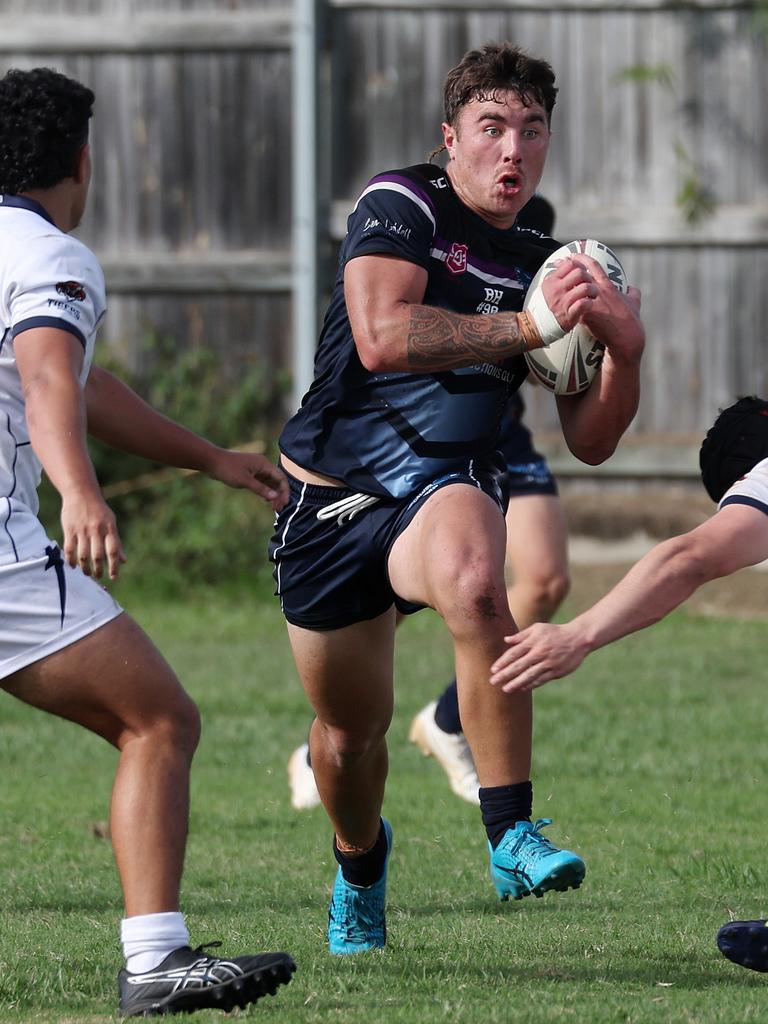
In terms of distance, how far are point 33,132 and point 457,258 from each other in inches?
48.3

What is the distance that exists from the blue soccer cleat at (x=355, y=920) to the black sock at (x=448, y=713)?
2533 millimetres

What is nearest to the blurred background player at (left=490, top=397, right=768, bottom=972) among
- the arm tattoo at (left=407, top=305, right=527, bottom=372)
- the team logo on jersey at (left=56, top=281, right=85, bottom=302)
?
the arm tattoo at (left=407, top=305, right=527, bottom=372)

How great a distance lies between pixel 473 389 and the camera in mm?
4895

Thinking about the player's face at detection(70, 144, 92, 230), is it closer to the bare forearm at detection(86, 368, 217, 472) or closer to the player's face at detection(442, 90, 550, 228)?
the bare forearm at detection(86, 368, 217, 472)

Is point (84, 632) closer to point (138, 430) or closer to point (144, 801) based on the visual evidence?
point (144, 801)

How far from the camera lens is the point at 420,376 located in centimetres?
488

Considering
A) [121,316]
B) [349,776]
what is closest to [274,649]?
[121,316]

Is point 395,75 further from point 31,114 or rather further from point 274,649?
point 31,114

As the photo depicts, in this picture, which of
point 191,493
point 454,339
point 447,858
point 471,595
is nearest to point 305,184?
point 191,493

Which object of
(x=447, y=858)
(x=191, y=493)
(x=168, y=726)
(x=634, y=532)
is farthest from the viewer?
(x=191, y=493)

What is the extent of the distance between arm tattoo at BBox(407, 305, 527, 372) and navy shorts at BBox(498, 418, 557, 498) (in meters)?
3.18

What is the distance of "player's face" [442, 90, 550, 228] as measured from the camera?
16.0 ft

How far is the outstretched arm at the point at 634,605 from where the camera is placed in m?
3.87

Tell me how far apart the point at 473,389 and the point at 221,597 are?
331 inches
